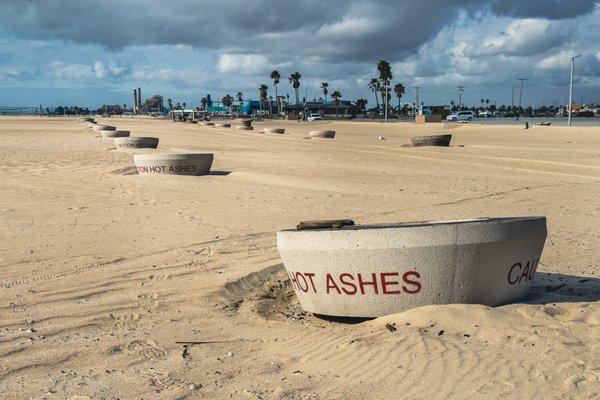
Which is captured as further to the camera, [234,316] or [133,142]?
[133,142]

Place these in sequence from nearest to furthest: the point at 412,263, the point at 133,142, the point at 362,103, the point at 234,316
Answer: the point at 412,263
the point at 234,316
the point at 133,142
the point at 362,103

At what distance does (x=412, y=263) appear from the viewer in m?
4.73

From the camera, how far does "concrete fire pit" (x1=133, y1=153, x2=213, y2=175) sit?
45.4ft

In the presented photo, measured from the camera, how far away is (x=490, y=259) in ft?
15.9

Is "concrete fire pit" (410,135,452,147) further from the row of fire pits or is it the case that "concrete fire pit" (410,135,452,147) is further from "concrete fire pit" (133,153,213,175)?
the row of fire pits

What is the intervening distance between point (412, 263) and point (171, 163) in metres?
9.86

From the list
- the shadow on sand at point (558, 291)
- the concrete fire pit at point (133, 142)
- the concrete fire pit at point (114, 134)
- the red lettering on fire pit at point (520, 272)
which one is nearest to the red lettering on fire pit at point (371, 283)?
the shadow on sand at point (558, 291)

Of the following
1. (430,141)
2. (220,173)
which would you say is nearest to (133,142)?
(220,173)

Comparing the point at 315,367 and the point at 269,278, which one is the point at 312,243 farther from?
the point at 269,278

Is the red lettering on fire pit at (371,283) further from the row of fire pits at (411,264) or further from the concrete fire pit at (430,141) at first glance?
the concrete fire pit at (430,141)

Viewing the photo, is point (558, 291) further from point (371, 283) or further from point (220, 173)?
point (220, 173)

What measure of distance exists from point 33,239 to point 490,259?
5591mm

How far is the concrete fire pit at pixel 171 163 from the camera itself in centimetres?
1383

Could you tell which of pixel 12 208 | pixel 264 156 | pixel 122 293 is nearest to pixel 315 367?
A: pixel 122 293
